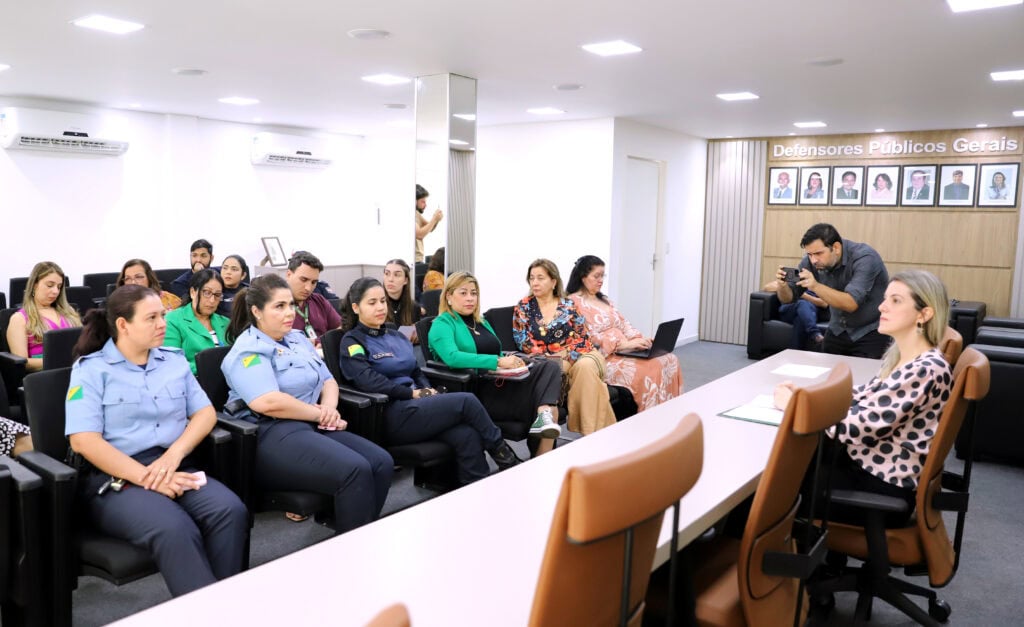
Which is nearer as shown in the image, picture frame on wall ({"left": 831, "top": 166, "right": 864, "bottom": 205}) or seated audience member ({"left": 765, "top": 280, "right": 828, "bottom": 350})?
seated audience member ({"left": 765, "top": 280, "right": 828, "bottom": 350})

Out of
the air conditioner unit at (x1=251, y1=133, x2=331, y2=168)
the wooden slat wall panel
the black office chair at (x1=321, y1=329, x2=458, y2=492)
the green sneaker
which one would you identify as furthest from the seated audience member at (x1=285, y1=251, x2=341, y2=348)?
the wooden slat wall panel

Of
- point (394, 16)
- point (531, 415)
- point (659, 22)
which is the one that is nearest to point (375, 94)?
point (394, 16)

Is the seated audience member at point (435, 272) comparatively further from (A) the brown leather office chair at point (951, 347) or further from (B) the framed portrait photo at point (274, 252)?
(A) the brown leather office chair at point (951, 347)

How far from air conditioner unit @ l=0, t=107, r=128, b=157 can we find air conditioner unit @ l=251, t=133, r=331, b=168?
5.38 ft

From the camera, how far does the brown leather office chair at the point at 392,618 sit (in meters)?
0.82

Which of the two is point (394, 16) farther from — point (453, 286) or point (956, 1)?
point (956, 1)

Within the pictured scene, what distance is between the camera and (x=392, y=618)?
2.76 ft

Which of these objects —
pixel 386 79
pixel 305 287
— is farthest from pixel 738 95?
pixel 305 287

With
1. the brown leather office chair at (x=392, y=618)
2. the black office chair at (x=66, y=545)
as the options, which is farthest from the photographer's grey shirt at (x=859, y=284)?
the brown leather office chair at (x=392, y=618)

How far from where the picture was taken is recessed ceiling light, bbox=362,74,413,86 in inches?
255

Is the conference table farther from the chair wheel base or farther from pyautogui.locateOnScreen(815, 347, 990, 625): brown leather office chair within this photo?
the chair wheel base

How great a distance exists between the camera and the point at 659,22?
4461mm

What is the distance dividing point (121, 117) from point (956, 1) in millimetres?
8368

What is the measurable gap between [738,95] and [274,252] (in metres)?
6.31
